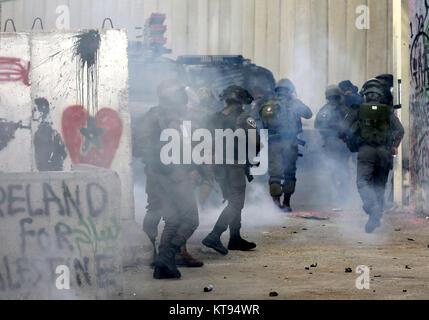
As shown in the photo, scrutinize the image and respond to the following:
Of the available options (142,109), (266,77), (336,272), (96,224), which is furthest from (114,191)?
(266,77)

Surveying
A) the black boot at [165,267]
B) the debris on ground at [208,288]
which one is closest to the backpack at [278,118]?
the black boot at [165,267]

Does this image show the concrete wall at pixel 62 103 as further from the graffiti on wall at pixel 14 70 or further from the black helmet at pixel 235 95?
the black helmet at pixel 235 95

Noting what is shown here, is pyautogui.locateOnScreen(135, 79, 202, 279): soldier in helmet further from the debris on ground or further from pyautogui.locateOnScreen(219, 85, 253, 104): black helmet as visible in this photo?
pyautogui.locateOnScreen(219, 85, 253, 104): black helmet

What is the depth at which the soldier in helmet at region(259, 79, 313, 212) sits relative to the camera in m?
11.3

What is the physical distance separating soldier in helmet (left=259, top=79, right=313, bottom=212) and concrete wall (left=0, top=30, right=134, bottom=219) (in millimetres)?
3942

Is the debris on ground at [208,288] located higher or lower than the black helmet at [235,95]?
lower

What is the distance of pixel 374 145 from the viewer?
9.28 metres

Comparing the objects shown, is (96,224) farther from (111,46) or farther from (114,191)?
(111,46)

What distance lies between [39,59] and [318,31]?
15.5 m

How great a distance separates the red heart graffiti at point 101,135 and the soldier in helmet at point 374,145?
3182 mm

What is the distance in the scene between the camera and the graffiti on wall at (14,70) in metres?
7.68

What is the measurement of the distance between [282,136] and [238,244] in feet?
11.8

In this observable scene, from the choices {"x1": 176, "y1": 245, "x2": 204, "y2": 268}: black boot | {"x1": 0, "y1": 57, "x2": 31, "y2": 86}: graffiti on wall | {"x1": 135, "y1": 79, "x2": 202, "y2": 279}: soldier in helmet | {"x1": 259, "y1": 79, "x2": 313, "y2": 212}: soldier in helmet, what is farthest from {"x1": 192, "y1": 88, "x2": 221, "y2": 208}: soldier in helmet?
{"x1": 0, "y1": 57, "x2": 31, "y2": 86}: graffiti on wall

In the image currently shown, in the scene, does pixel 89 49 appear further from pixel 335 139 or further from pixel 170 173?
pixel 335 139
